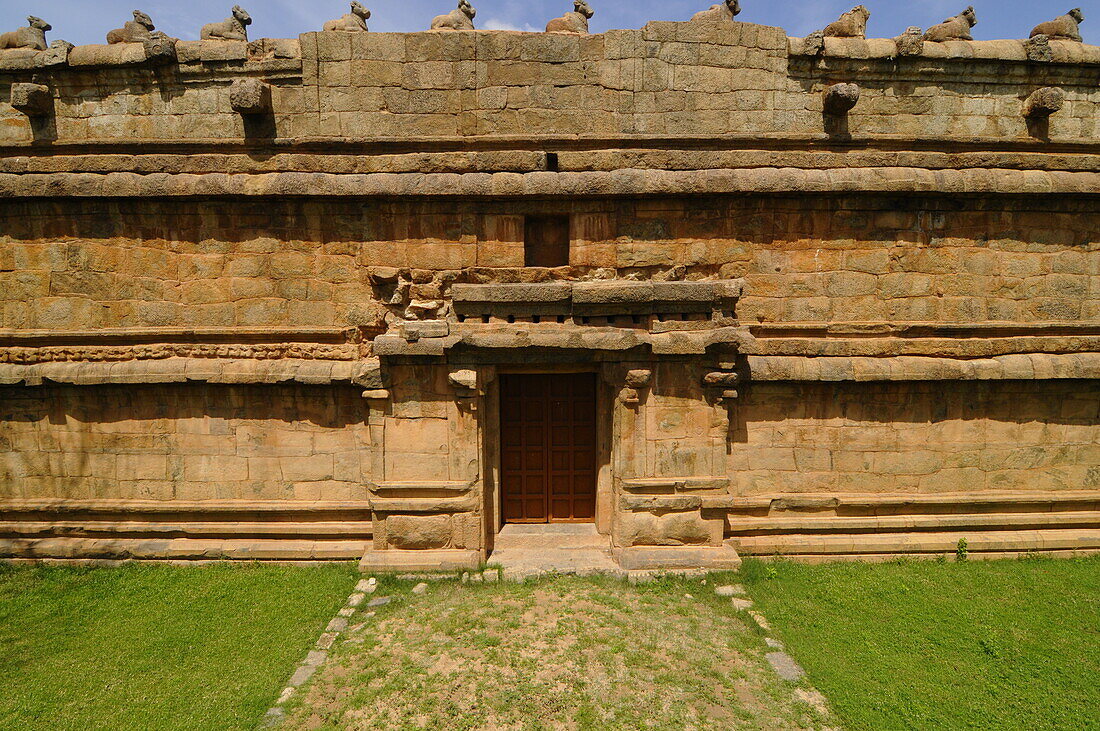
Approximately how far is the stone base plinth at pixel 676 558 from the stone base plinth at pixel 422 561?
1.87 metres

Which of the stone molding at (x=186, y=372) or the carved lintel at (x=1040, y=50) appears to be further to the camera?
the carved lintel at (x=1040, y=50)

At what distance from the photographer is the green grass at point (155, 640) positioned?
477cm

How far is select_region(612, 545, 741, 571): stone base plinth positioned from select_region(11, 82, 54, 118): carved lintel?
9486mm

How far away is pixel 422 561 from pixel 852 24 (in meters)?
9.02

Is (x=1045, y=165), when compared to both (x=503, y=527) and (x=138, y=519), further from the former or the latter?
(x=138, y=519)

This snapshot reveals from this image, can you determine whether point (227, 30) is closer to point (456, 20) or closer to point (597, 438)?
point (456, 20)

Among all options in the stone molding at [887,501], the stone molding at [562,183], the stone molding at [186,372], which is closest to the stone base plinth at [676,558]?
the stone molding at [887,501]

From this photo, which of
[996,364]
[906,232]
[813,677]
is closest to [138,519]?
[813,677]

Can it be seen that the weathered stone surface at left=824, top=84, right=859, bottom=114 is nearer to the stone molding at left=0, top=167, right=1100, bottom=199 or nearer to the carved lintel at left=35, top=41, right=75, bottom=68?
the stone molding at left=0, top=167, right=1100, bottom=199

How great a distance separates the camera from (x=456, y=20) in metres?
7.12

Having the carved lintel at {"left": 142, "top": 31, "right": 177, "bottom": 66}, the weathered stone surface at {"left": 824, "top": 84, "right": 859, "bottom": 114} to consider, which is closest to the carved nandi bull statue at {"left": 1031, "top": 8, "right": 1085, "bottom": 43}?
the weathered stone surface at {"left": 824, "top": 84, "right": 859, "bottom": 114}

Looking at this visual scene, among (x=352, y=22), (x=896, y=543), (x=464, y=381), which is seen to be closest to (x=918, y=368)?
(x=896, y=543)

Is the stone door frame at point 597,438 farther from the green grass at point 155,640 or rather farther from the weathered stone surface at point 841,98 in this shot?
the weathered stone surface at point 841,98

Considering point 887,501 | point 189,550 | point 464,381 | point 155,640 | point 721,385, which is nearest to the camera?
point 155,640
